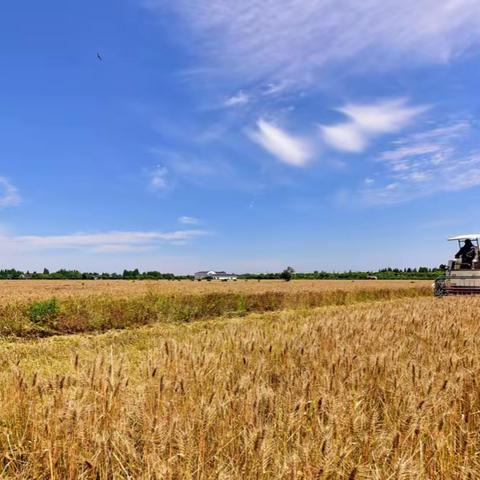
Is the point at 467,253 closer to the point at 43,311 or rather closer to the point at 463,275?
the point at 463,275

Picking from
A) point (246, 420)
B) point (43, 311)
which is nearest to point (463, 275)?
point (43, 311)

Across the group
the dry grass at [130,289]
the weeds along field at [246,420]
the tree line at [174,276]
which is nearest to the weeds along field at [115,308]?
the dry grass at [130,289]

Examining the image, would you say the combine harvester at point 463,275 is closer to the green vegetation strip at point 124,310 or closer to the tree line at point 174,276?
the green vegetation strip at point 124,310

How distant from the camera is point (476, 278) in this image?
19.5 metres

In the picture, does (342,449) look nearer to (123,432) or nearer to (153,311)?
(123,432)

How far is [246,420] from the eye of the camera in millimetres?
2607

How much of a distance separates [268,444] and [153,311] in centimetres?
1671

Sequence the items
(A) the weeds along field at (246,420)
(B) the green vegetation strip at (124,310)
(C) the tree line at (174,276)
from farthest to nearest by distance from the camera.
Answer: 1. (C) the tree line at (174,276)
2. (B) the green vegetation strip at (124,310)
3. (A) the weeds along field at (246,420)

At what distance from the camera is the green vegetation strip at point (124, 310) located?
1507cm

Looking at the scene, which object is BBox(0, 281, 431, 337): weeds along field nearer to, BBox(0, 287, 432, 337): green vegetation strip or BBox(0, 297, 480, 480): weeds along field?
BBox(0, 287, 432, 337): green vegetation strip

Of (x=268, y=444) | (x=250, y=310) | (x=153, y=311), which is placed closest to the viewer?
(x=268, y=444)

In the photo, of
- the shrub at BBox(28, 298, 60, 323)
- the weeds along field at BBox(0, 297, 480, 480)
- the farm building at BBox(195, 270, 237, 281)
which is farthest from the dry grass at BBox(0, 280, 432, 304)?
the farm building at BBox(195, 270, 237, 281)

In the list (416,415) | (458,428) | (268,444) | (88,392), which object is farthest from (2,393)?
(458,428)

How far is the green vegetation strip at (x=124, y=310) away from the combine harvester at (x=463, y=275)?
7675 millimetres
